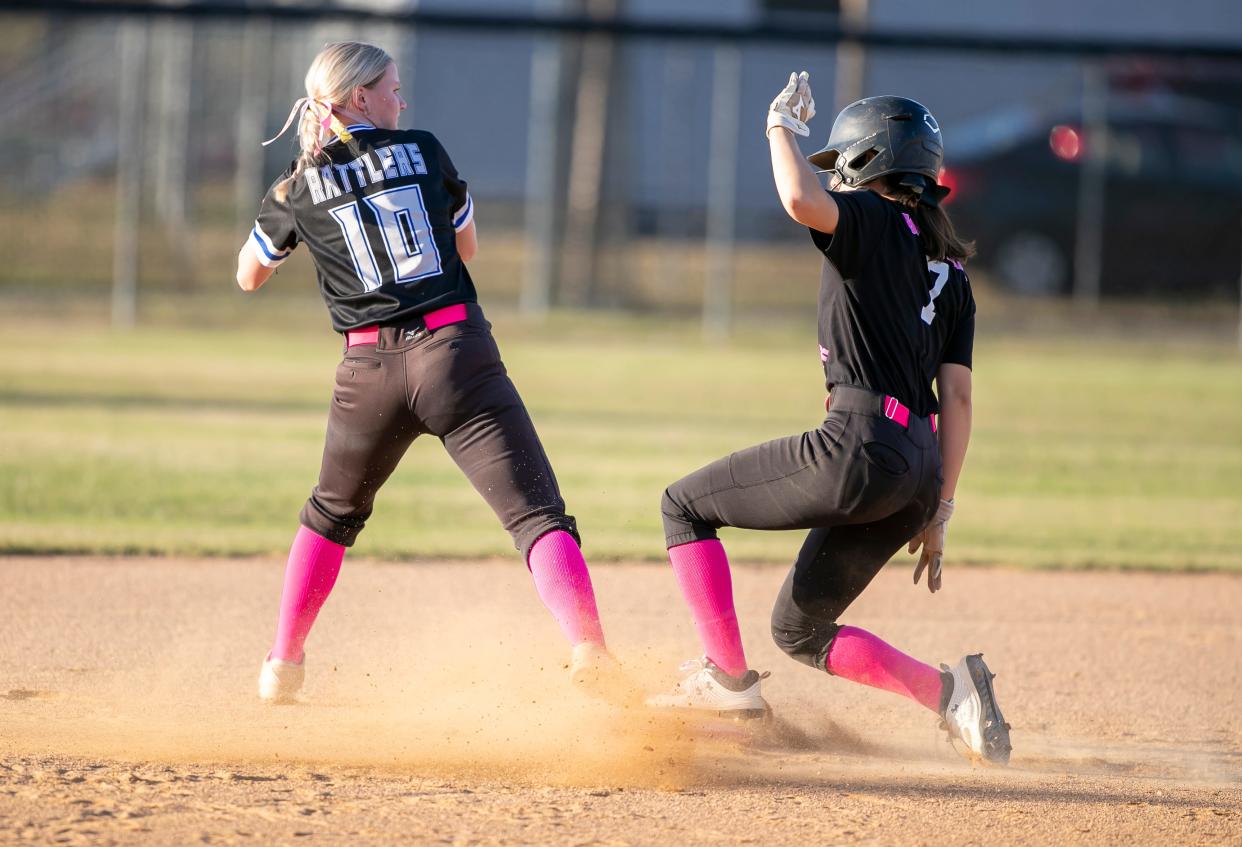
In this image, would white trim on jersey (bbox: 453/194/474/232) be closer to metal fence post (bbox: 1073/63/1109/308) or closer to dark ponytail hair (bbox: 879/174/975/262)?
dark ponytail hair (bbox: 879/174/975/262)

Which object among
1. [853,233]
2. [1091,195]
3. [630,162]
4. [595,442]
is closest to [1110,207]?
[1091,195]

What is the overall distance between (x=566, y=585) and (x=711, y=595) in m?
0.41

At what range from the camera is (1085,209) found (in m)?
16.3

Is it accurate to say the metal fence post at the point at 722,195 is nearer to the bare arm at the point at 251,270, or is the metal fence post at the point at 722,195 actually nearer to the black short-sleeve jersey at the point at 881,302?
the bare arm at the point at 251,270

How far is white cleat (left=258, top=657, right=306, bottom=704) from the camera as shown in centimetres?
427

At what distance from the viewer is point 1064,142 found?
16609 mm

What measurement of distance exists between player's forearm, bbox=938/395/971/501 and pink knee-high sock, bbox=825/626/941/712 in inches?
17.5

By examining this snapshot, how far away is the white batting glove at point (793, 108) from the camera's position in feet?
11.9

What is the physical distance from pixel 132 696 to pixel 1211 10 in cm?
2251

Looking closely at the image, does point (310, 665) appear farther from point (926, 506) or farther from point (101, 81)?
point (101, 81)

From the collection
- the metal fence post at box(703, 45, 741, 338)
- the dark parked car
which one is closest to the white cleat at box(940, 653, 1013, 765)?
the metal fence post at box(703, 45, 741, 338)

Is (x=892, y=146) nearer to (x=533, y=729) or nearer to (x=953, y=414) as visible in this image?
(x=953, y=414)

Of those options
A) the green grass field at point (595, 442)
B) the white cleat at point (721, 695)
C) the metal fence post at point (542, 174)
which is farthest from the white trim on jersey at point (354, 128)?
the metal fence post at point (542, 174)

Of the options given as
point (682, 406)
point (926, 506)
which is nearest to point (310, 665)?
point (926, 506)
